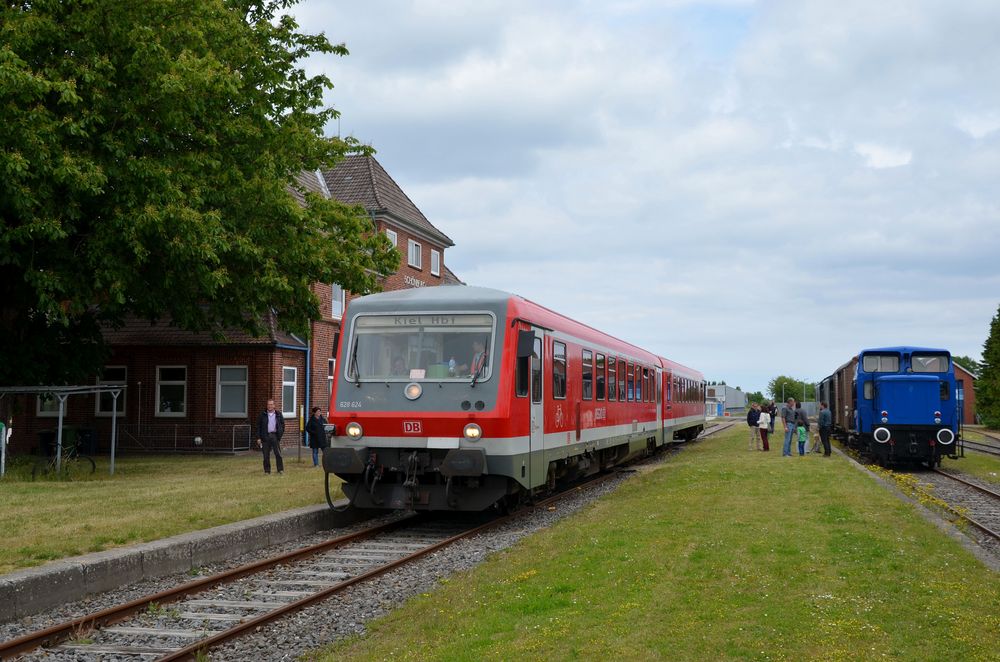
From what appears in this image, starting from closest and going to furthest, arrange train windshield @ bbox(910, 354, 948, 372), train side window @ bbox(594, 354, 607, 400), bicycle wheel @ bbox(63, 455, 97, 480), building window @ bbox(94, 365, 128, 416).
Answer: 1. train side window @ bbox(594, 354, 607, 400)
2. bicycle wheel @ bbox(63, 455, 97, 480)
3. train windshield @ bbox(910, 354, 948, 372)
4. building window @ bbox(94, 365, 128, 416)

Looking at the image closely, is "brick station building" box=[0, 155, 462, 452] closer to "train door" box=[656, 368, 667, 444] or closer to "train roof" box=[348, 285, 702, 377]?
"train door" box=[656, 368, 667, 444]

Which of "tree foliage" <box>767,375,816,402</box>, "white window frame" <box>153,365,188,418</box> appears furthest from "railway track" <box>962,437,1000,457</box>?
"tree foliage" <box>767,375,816,402</box>

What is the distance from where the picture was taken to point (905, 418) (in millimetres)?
25234

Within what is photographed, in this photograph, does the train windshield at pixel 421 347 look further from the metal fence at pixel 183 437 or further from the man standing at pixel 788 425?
the metal fence at pixel 183 437

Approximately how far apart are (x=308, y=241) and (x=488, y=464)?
956 cm

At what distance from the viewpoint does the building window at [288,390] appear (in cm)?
3022

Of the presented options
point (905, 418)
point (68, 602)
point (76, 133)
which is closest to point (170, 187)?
point (76, 133)

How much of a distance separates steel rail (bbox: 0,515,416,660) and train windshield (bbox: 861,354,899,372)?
1858 cm

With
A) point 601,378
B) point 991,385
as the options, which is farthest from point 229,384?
point 991,385

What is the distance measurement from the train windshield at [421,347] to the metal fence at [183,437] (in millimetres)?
16757

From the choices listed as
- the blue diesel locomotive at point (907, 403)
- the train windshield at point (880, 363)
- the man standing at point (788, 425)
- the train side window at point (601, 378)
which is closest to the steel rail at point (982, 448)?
the blue diesel locomotive at point (907, 403)

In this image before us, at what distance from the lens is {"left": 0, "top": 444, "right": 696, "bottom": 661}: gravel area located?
7.08m

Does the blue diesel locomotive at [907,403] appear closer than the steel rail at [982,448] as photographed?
Yes

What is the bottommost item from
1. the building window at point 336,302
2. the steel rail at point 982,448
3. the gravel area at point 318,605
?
the steel rail at point 982,448
